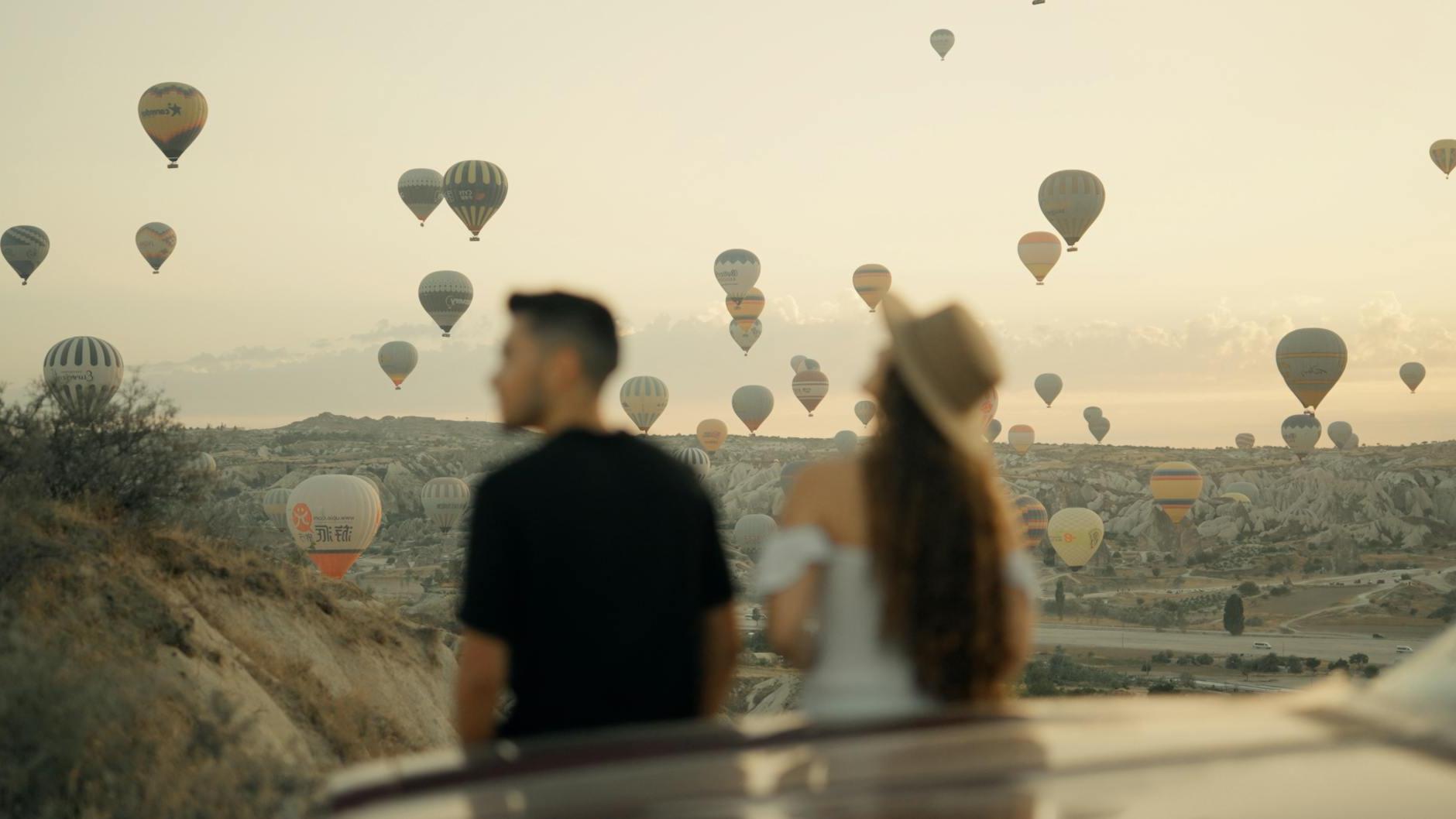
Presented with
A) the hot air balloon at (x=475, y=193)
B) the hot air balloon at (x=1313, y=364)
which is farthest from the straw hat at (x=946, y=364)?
the hot air balloon at (x=1313, y=364)

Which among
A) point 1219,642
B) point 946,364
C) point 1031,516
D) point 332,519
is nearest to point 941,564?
point 946,364

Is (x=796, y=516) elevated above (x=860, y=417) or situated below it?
below

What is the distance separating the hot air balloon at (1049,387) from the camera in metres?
113

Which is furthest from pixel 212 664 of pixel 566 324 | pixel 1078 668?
pixel 1078 668

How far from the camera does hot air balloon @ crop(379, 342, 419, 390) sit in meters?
75.0

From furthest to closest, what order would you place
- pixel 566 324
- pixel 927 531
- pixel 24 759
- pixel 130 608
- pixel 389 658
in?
pixel 389 658
pixel 130 608
pixel 24 759
pixel 566 324
pixel 927 531

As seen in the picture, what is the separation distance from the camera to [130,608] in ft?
40.0

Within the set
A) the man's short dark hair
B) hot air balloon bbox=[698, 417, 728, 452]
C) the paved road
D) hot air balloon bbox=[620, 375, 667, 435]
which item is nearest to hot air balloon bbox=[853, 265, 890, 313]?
hot air balloon bbox=[620, 375, 667, 435]

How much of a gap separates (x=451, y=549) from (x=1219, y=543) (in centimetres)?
5826

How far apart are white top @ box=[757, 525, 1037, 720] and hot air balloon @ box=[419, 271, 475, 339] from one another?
6071cm

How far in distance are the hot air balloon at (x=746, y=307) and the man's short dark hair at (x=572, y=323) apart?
235 feet

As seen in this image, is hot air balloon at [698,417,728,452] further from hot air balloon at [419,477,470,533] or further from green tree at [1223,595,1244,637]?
green tree at [1223,595,1244,637]

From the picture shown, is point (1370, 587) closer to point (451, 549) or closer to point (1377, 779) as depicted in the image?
point (451, 549)

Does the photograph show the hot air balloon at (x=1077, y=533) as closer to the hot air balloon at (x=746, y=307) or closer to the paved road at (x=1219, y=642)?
the paved road at (x=1219, y=642)
